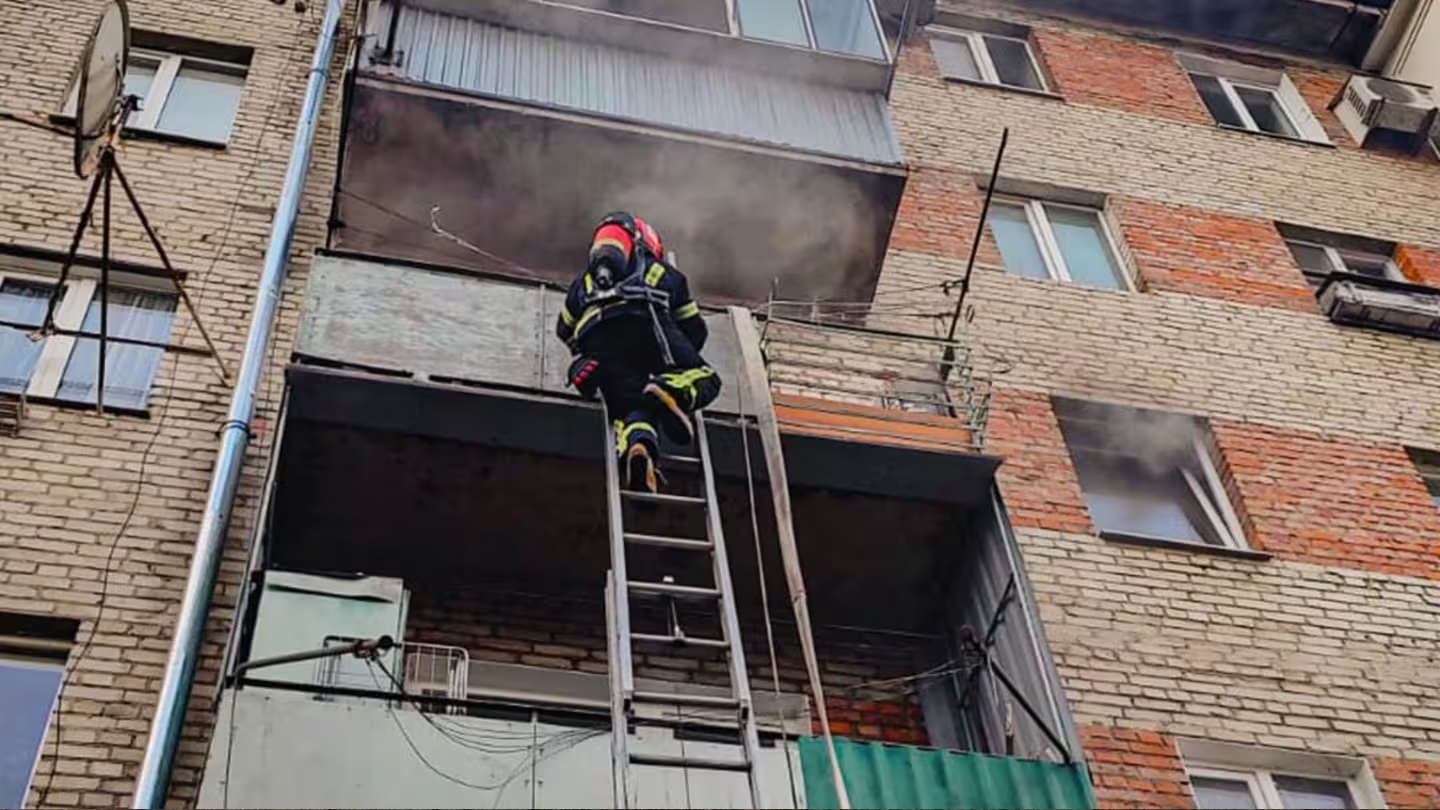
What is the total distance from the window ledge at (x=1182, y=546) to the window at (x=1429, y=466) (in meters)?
1.92

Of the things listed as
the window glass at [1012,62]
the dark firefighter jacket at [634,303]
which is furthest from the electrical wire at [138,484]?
the window glass at [1012,62]

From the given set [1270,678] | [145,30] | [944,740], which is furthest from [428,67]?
[1270,678]

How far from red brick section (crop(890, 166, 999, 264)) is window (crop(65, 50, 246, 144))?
467 centimetres

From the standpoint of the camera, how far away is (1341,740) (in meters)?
7.51

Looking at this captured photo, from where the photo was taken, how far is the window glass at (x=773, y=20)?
9742mm

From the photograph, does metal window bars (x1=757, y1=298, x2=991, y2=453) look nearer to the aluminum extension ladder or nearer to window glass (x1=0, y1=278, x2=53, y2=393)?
the aluminum extension ladder

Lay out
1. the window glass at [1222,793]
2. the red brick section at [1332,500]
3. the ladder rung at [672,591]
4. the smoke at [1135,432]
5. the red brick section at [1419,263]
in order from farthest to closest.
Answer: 1. the red brick section at [1419,263]
2. the smoke at [1135,432]
3. the red brick section at [1332,500]
4. the window glass at [1222,793]
5. the ladder rung at [672,591]

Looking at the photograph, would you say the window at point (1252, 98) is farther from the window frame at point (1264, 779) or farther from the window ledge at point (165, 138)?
the window ledge at point (165, 138)

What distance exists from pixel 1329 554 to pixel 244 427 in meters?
6.08

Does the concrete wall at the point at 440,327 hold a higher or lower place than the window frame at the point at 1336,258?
lower

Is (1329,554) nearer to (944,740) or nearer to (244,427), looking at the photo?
(944,740)

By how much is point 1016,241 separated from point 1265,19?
5.17m

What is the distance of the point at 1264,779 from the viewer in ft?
24.2

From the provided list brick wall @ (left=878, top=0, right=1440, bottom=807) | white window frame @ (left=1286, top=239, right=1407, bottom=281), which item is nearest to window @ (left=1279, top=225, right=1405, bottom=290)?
white window frame @ (left=1286, top=239, right=1407, bottom=281)
